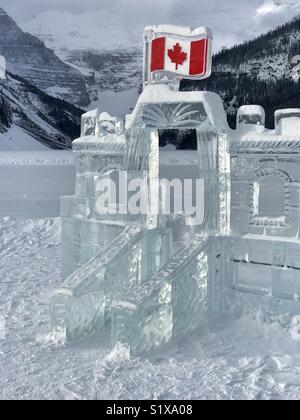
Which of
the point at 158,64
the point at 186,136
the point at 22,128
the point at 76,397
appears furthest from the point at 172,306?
the point at 22,128

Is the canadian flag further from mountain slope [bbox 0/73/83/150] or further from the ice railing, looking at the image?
mountain slope [bbox 0/73/83/150]

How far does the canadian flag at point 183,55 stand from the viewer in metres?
8.18

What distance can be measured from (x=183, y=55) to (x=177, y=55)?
0.10 meters

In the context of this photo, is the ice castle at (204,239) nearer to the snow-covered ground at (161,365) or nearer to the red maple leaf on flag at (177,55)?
the red maple leaf on flag at (177,55)

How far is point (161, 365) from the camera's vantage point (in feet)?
22.9

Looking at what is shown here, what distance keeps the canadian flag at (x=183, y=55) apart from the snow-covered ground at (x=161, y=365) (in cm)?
406

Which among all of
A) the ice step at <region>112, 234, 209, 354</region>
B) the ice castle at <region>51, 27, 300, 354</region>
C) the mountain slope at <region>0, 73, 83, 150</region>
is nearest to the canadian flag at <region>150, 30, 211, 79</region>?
the ice castle at <region>51, 27, 300, 354</region>

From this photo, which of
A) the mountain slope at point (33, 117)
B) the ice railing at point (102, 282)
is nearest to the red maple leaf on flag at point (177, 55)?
the ice railing at point (102, 282)

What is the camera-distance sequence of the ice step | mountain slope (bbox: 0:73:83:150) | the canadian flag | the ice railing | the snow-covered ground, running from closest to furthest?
the snow-covered ground
the ice step
the ice railing
the canadian flag
mountain slope (bbox: 0:73:83:150)

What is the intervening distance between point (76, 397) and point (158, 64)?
17.5ft

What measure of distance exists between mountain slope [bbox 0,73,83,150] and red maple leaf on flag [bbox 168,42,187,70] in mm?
152463

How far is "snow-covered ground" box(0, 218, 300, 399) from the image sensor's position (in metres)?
6.24
